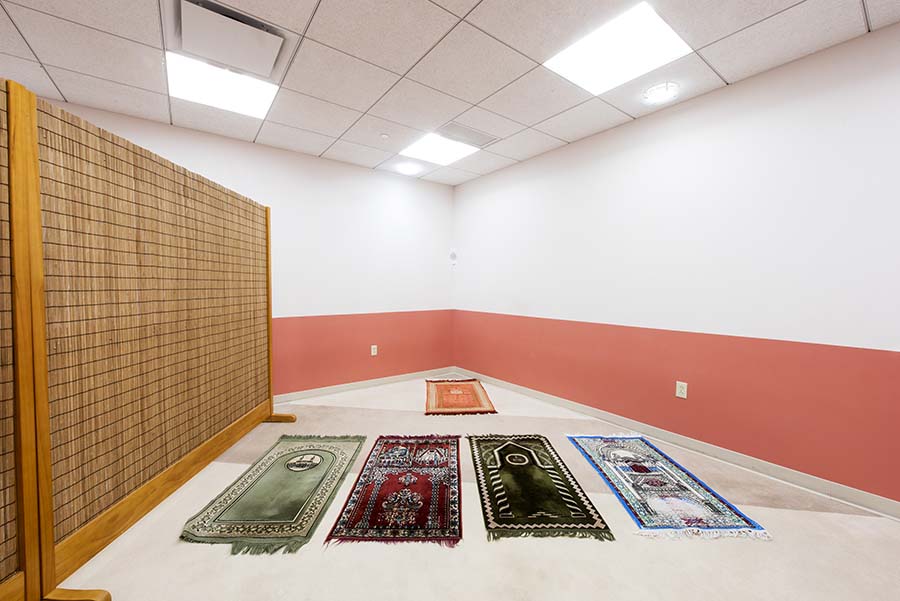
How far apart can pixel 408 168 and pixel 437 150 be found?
68 centimetres

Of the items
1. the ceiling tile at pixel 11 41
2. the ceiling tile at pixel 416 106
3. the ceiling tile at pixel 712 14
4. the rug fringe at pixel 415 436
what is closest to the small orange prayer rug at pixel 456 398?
the rug fringe at pixel 415 436

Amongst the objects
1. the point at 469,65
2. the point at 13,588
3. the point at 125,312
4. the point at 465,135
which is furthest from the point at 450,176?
the point at 13,588

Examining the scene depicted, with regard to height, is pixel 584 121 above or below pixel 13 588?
above

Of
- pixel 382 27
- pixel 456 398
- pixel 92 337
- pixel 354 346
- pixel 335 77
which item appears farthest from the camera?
pixel 354 346

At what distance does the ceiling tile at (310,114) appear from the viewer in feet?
9.16

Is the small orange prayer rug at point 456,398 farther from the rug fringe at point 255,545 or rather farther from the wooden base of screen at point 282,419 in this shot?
the rug fringe at point 255,545

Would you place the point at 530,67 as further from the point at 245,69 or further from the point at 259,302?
the point at 259,302

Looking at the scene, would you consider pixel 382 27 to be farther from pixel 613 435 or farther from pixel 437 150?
pixel 613 435

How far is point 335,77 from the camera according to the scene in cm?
249

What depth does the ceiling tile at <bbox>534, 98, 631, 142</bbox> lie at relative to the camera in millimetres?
2925

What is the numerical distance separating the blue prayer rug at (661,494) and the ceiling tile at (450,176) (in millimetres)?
3409

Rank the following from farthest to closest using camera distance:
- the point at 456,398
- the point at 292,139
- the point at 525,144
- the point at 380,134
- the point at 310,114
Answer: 1. the point at 456,398
2. the point at 525,144
3. the point at 292,139
4. the point at 380,134
5. the point at 310,114

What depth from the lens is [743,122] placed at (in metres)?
2.53

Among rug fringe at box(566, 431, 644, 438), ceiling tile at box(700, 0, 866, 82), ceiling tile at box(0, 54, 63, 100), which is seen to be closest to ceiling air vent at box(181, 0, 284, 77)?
ceiling tile at box(0, 54, 63, 100)
